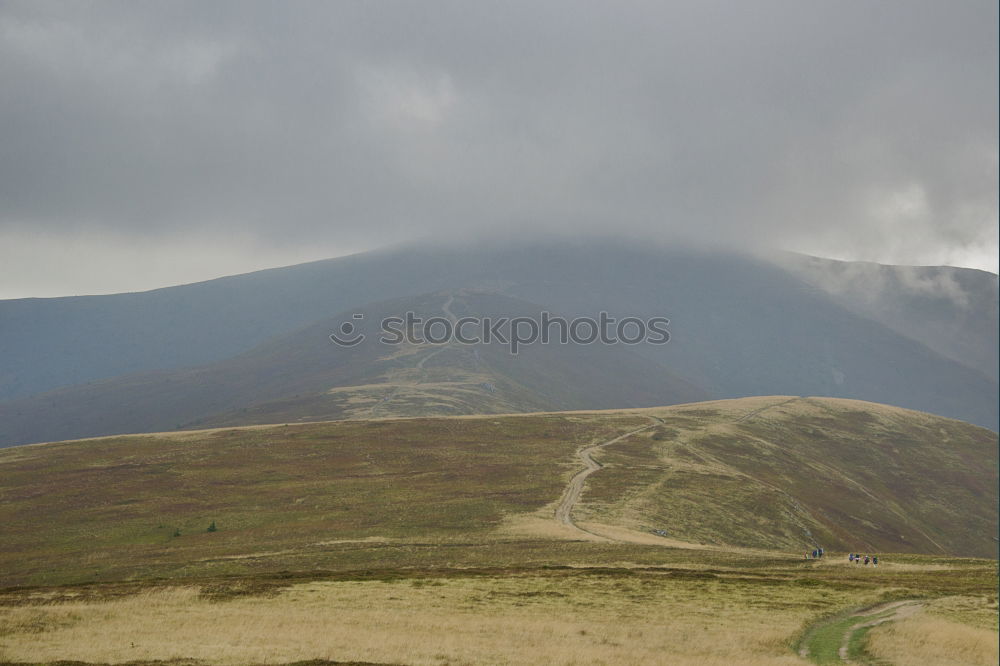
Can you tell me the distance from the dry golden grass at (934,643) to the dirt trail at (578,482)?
41831 millimetres

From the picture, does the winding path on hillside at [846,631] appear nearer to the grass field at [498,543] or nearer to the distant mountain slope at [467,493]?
the grass field at [498,543]

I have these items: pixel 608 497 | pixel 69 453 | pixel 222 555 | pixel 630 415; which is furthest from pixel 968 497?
pixel 69 453

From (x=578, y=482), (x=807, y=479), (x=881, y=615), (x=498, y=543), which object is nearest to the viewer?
(x=881, y=615)

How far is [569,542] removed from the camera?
7038cm

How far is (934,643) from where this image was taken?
3512 centimetres

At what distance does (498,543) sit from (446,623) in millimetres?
31447

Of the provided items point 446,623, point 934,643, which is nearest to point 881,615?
point 934,643

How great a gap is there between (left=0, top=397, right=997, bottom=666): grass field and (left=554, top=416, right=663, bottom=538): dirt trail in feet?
5.70

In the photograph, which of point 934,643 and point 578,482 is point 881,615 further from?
point 578,482

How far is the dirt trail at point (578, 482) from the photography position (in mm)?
85000

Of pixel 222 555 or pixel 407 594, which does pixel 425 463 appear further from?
pixel 407 594

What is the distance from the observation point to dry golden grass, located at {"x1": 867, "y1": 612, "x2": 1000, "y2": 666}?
3331 cm

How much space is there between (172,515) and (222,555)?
22467 mm

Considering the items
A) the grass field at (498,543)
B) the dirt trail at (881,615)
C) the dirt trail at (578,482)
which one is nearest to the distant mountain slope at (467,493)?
the grass field at (498,543)
